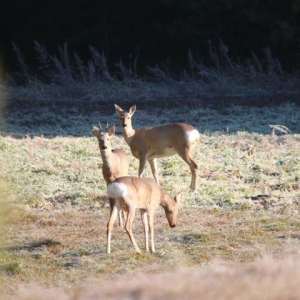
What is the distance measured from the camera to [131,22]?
29.3 metres

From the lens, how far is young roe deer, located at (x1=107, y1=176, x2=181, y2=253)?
28.7ft

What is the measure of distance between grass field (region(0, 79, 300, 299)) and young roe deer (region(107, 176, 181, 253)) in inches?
10.8

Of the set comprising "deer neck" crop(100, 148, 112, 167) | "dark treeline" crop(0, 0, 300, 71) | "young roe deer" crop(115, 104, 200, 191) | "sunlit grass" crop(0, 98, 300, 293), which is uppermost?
"dark treeline" crop(0, 0, 300, 71)

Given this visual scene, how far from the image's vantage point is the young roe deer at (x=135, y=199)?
8.76 m

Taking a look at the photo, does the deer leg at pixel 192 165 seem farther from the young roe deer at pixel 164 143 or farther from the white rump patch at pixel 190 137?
the white rump patch at pixel 190 137

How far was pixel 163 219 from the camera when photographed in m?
10.7

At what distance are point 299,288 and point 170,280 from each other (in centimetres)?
43

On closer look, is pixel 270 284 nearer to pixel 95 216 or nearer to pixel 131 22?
pixel 95 216

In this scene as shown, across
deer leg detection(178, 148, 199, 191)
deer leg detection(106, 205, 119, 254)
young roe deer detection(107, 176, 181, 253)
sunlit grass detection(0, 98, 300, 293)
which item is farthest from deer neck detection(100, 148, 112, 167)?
deer leg detection(106, 205, 119, 254)

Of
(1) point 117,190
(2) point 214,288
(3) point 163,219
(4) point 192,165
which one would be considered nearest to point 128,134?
(4) point 192,165

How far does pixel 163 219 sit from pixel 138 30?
19.4m

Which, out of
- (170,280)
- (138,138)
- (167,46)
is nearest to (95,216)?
(138,138)

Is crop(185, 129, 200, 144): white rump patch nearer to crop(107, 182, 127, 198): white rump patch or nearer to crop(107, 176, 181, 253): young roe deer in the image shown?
crop(107, 176, 181, 253): young roe deer

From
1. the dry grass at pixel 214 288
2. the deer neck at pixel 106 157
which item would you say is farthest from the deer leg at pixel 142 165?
the dry grass at pixel 214 288
